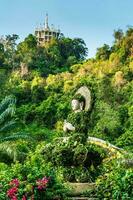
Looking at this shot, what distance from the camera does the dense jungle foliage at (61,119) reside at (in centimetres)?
743

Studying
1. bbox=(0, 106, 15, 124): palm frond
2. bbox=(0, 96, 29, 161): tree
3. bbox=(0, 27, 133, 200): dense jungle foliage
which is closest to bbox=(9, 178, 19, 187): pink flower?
bbox=(0, 27, 133, 200): dense jungle foliage

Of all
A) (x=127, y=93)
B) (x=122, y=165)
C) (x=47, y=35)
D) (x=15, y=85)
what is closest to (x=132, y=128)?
(x=127, y=93)

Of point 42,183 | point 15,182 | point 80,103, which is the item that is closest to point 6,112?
point 80,103

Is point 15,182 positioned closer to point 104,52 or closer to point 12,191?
point 12,191

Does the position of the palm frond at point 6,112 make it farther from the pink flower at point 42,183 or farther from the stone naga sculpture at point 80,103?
the pink flower at point 42,183

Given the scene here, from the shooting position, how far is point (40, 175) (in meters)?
7.32

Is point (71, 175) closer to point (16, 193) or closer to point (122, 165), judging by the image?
point (122, 165)

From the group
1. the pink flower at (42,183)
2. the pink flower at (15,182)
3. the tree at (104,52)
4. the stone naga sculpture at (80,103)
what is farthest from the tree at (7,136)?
the pink flower at (42,183)

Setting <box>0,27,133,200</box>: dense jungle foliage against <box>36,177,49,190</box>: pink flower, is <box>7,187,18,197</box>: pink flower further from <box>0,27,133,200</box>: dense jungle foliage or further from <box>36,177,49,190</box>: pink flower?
<box>36,177,49,190</box>: pink flower

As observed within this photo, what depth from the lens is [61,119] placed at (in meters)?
34.5

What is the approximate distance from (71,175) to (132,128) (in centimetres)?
2088

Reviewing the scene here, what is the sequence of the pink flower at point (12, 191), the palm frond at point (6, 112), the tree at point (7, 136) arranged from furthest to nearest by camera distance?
1. the palm frond at point (6, 112)
2. the tree at point (7, 136)
3. the pink flower at point (12, 191)

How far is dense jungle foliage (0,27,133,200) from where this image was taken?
24.4ft

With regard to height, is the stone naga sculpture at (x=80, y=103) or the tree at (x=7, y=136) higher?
the tree at (x=7, y=136)
